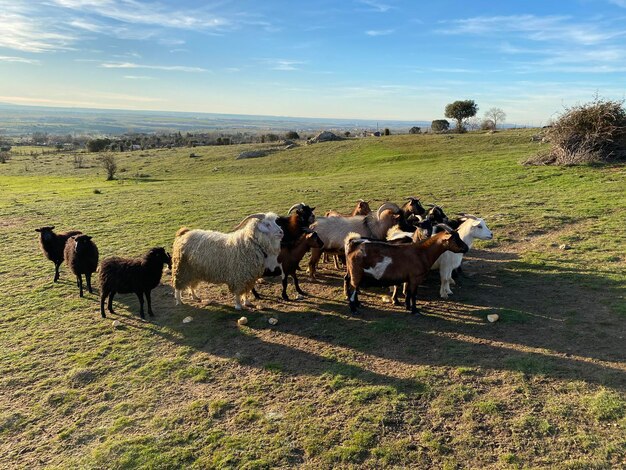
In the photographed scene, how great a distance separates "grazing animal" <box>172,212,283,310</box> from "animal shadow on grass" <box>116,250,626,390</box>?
0.59m

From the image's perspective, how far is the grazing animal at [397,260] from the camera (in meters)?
7.40

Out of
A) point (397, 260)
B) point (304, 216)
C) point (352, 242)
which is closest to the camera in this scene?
point (397, 260)

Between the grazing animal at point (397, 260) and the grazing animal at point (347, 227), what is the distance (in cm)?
177

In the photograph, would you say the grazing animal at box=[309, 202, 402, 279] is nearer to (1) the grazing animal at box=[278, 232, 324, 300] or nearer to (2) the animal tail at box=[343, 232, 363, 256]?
(1) the grazing animal at box=[278, 232, 324, 300]

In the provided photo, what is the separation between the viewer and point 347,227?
9523 millimetres

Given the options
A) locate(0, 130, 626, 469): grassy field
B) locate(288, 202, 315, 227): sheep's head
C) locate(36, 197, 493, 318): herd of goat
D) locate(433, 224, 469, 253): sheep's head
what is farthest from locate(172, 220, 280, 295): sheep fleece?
locate(433, 224, 469, 253): sheep's head

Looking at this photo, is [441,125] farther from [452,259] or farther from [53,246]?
[53,246]

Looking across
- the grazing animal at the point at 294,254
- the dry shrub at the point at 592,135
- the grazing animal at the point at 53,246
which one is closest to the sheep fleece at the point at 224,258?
the grazing animal at the point at 294,254

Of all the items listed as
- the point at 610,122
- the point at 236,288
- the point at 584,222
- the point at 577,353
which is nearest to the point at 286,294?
the point at 236,288

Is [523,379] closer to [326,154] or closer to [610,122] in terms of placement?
[610,122]

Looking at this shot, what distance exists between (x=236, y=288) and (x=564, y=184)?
16.8 metres

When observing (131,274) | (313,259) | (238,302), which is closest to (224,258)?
(238,302)

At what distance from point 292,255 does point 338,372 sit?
3308mm

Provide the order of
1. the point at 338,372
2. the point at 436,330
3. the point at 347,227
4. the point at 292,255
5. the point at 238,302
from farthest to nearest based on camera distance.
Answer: the point at 347,227 < the point at 292,255 < the point at 238,302 < the point at 436,330 < the point at 338,372
